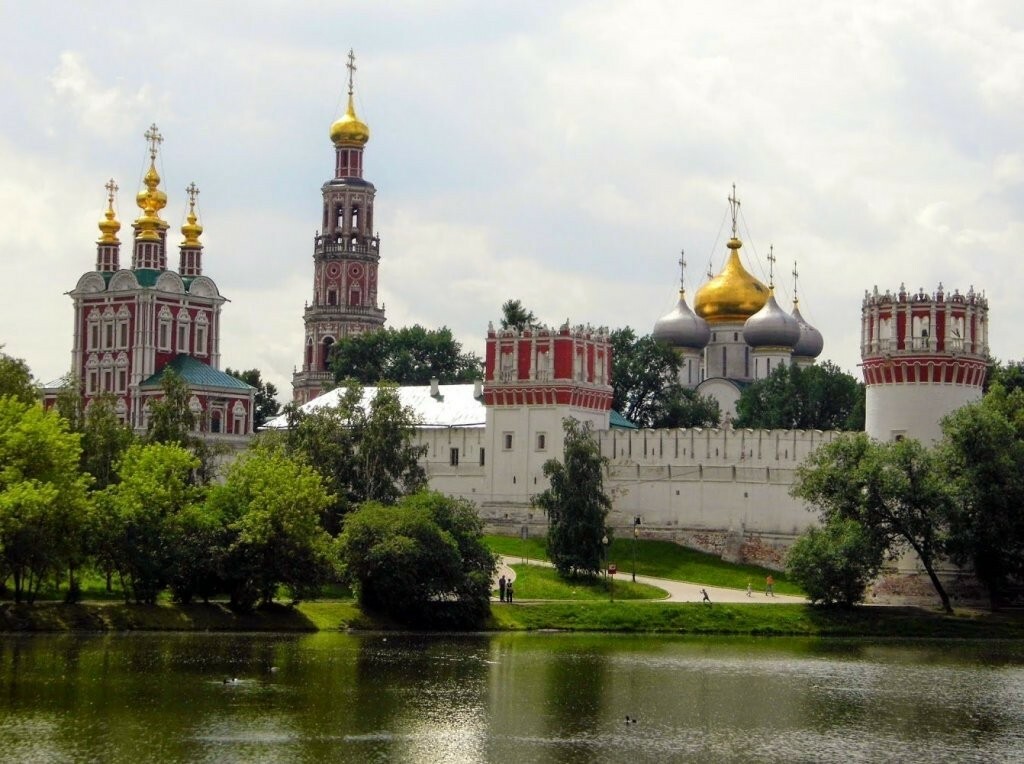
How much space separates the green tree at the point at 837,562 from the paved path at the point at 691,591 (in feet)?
8.39

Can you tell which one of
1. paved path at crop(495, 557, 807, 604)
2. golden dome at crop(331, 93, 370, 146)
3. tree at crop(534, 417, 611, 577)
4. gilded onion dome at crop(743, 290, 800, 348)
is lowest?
paved path at crop(495, 557, 807, 604)

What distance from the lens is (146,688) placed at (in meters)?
43.2

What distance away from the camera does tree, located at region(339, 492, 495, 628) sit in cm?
5822

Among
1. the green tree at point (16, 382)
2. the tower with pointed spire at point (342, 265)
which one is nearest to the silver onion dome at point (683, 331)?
the tower with pointed spire at point (342, 265)

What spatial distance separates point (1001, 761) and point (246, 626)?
Answer: 25.4m

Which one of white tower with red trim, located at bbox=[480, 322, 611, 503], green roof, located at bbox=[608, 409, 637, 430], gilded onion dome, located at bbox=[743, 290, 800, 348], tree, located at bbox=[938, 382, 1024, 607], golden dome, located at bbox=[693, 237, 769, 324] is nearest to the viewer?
tree, located at bbox=[938, 382, 1024, 607]

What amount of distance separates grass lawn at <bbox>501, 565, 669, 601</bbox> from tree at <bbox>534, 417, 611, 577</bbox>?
553mm

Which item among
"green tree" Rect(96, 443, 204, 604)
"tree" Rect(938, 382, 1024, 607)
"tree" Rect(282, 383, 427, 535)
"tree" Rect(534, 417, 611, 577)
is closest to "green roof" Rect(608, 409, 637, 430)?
"tree" Rect(534, 417, 611, 577)

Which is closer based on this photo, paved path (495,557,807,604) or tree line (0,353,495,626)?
tree line (0,353,495,626)

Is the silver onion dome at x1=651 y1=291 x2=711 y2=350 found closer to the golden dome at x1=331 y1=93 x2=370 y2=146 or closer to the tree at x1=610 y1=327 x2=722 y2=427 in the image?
the tree at x1=610 y1=327 x2=722 y2=427

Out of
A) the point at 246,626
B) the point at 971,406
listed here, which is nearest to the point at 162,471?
the point at 246,626

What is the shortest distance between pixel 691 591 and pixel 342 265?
48113 mm

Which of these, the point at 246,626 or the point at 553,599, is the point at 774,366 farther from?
the point at 246,626

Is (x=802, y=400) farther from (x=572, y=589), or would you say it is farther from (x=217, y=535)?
(x=217, y=535)
